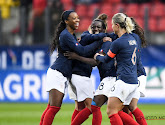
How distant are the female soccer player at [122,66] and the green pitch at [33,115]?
2960 mm

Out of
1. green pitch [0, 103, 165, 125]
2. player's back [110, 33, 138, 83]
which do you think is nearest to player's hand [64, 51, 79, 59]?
player's back [110, 33, 138, 83]

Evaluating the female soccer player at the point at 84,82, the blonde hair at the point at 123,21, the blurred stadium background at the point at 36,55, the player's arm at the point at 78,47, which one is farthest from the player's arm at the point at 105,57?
the blurred stadium background at the point at 36,55

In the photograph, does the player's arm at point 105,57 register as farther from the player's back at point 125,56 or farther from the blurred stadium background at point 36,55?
the blurred stadium background at point 36,55

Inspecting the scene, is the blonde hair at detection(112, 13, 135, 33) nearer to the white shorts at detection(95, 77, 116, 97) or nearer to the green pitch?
the white shorts at detection(95, 77, 116, 97)

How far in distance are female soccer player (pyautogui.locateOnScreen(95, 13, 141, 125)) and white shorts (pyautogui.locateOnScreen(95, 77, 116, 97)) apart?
574 millimetres

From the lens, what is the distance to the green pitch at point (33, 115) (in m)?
9.88

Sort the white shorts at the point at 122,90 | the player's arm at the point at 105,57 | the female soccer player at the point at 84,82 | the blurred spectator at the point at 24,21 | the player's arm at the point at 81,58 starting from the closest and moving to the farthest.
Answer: the white shorts at the point at 122,90 < the player's arm at the point at 105,57 < the player's arm at the point at 81,58 < the female soccer player at the point at 84,82 < the blurred spectator at the point at 24,21

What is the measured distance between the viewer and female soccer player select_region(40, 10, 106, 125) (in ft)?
23.4

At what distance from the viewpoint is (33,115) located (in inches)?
451

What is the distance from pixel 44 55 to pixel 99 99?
7.82 metres

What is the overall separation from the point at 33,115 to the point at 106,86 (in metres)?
4.52

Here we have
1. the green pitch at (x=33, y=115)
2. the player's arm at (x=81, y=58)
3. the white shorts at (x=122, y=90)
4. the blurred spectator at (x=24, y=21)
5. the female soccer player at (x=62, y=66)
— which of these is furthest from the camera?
the blurred spectator at (x=24, y=21)

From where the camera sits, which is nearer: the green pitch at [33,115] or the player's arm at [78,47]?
the player's arm at [78,47]

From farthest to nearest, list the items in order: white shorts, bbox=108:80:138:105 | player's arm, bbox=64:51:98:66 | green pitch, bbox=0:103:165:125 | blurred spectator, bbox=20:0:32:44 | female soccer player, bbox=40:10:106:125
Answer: blurred spectator, bbox=20:0:32:44 < green pitch, bbox=0:103:165:125 < player's arm, bbox=64:51:98:66 < female soccer player, bbox=40:10:106:125 < white shorts, bbox=108:80:138:105
